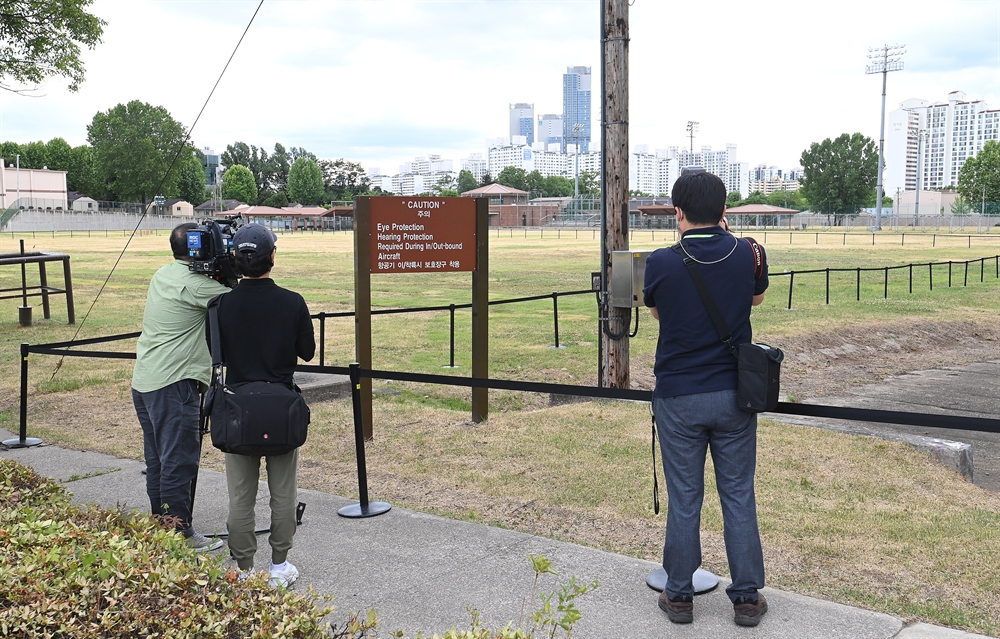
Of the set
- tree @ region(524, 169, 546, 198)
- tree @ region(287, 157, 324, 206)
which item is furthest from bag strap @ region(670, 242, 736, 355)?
tree @ region(524, 169, 546, 198)

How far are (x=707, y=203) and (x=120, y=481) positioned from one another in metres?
4.62

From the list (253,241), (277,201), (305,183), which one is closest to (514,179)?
(305,183)

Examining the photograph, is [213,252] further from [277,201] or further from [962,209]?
[277,201]

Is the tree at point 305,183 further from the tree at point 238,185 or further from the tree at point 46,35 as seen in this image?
the tree at point 46,35

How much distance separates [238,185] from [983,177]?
370ft

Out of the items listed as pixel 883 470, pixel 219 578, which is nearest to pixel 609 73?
pixel 883 470

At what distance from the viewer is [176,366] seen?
4602 millimetres

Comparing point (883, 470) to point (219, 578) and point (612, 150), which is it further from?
point (219, 578)

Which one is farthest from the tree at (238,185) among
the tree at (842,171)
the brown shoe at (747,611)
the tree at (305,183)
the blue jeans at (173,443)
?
the brown shoe at (747,611)

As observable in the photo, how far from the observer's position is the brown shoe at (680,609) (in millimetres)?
3770

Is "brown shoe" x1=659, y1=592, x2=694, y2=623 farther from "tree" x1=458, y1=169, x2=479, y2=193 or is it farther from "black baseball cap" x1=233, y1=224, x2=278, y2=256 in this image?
"tree" x1=458, y1=169, x2=479, y2=193

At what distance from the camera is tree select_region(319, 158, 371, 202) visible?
531 ft

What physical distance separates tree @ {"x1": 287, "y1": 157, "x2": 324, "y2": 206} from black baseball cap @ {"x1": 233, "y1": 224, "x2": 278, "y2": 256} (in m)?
152

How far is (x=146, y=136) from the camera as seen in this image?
10944 cm
